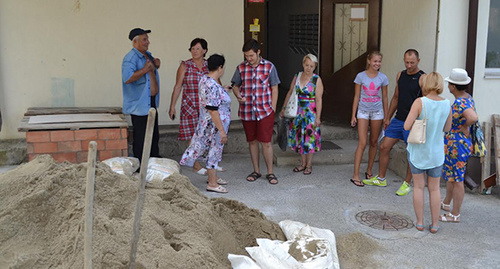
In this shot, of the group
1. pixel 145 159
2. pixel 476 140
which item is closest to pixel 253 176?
pixel 476 140

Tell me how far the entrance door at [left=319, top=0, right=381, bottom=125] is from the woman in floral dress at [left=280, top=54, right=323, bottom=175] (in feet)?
5.86

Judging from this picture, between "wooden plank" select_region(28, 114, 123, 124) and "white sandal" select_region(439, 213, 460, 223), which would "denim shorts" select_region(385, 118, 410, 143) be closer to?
"white sandal" select_region(439, 213, 460, 223)

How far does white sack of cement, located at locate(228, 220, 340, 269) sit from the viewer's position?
3.71 metres

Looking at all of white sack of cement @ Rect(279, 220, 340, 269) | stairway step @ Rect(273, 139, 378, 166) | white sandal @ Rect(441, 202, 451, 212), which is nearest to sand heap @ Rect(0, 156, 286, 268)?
white sack of cement @ Rect(279, 220, 340, 269)

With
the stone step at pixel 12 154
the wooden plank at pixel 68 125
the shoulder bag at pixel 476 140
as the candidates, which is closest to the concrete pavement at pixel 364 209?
the shoulder bag at pixel 476 140

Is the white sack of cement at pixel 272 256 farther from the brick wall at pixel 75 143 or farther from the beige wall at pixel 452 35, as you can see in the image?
the beige wall at pixel 452 35

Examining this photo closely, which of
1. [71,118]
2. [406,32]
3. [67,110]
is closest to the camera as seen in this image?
[71,118]

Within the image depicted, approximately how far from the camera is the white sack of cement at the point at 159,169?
5.28m

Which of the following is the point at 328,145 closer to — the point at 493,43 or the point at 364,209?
the point at 364,209

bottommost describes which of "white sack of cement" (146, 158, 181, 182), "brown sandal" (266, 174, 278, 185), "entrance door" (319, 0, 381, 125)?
"brown sandal" (266, 174, 278, 185)

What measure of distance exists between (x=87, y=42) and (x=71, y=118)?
1470 millimetres

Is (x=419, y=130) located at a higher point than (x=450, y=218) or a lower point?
higher

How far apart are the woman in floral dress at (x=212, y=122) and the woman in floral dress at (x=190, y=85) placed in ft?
2.55

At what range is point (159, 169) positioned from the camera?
544 centimetres
